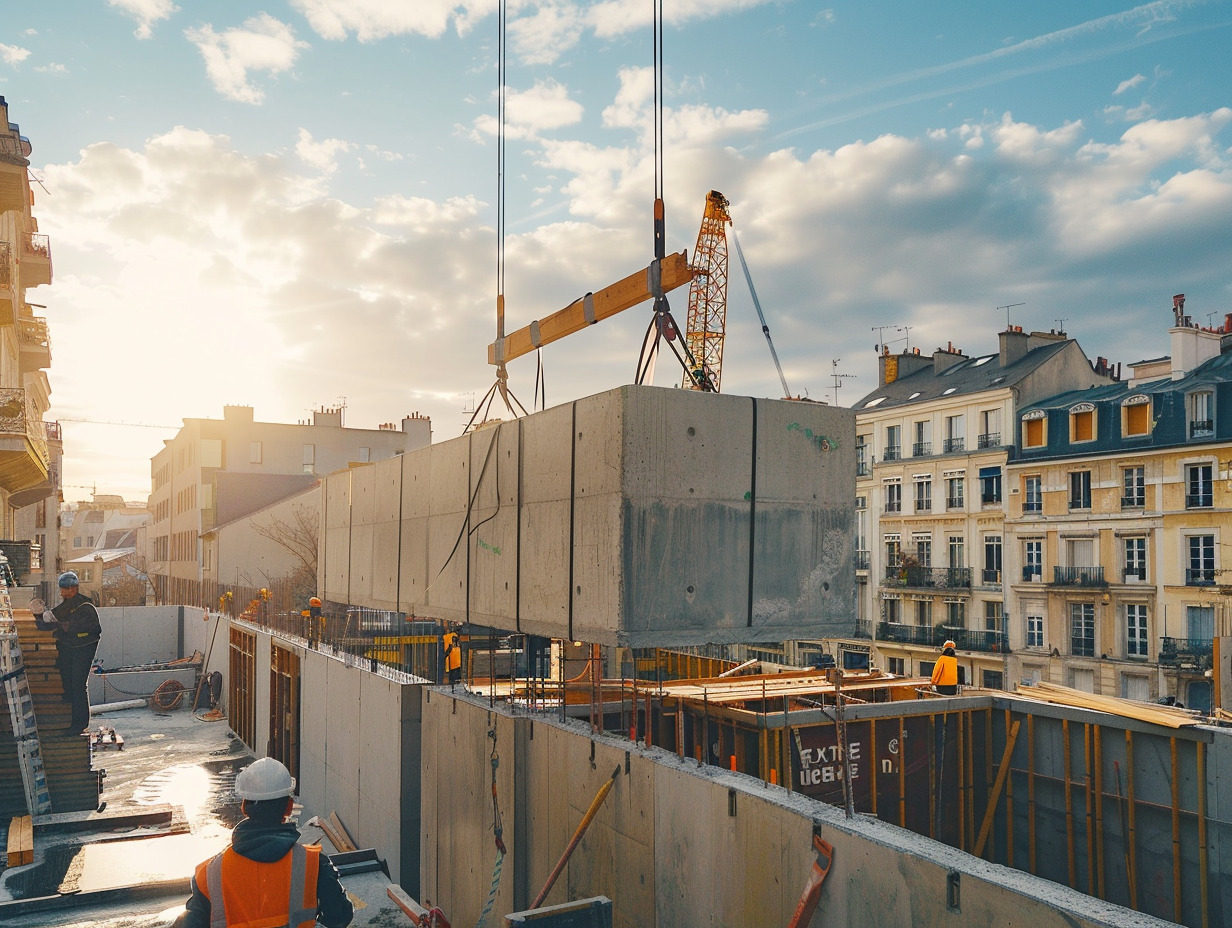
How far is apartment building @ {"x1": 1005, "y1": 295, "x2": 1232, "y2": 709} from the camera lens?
36.0 metres

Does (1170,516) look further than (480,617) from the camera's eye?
Yes

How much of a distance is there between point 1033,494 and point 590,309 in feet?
121

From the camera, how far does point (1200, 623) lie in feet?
117

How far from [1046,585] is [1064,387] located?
1035 cm

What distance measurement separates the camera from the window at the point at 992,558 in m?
43.9

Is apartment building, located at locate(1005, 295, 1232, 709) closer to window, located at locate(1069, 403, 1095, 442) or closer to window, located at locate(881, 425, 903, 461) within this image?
window, located at locate(1069, 403, 1095, 442)

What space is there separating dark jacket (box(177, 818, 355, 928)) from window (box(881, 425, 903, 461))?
47.8 metres

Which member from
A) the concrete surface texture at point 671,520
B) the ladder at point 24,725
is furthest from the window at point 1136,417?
the ladder at point 24,725

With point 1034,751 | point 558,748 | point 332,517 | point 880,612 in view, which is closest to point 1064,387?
point 880,612

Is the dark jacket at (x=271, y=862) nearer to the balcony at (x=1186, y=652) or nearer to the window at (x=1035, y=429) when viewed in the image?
the balcony at (x=1186, y=652)

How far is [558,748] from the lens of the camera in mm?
10023

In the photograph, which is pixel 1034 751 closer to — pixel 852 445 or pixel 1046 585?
pixel 852 445

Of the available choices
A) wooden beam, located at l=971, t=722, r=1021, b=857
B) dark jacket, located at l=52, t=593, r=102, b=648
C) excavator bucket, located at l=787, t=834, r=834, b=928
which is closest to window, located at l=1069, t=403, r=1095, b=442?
wooden beam, located at l=971, t=722, r=1021, b=857

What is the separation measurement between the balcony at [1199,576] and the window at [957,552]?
10481mm
